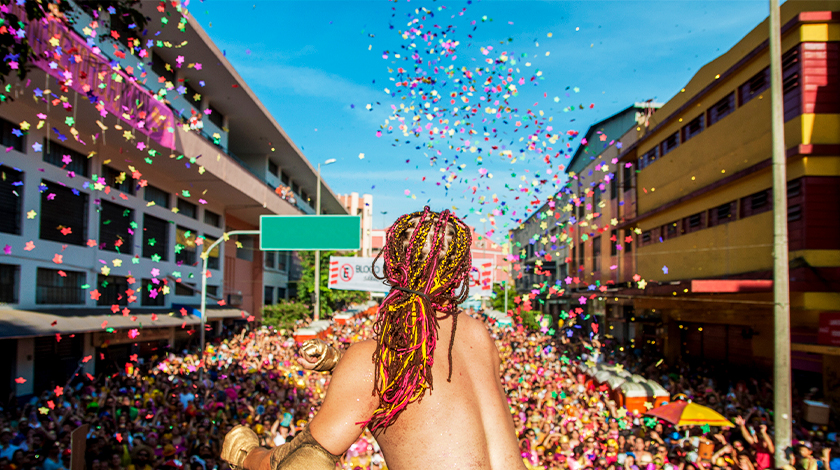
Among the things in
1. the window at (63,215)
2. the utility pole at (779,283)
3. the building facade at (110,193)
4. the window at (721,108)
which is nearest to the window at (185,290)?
the building facade at (110,193)

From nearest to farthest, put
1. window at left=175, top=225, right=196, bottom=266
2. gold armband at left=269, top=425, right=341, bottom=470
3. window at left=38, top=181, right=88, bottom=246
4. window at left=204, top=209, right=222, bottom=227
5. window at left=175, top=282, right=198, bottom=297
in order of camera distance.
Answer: gold armband at left=269, top=425, right=341, bottom=470 < window at left=38, top=181, right=88, bottom=246 < window at left=175, top=225, right=196, bottom=266 < window at left=175, top=282, right=198, bottom=297 < window at left=204, top=209, right=222, bottom=227

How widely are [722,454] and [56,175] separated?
15098 mm

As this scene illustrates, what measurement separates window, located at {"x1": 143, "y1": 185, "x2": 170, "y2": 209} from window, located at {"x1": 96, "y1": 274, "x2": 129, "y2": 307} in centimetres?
282

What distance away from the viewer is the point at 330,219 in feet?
48.3

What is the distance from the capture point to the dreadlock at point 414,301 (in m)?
1.78

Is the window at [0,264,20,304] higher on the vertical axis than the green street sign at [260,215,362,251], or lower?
lower

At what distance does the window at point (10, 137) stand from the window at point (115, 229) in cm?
350

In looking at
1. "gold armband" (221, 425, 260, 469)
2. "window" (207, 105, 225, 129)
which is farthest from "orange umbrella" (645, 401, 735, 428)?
"window" (207, 105, 225, 129)

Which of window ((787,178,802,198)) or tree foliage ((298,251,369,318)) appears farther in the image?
tree foliage ((298,251,369,318))

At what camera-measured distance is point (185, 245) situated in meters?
22.9

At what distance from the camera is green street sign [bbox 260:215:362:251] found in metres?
14.8

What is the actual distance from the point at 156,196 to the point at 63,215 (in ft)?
17.5

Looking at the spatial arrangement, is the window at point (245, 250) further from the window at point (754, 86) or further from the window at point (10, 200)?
the window at point (754, 86)

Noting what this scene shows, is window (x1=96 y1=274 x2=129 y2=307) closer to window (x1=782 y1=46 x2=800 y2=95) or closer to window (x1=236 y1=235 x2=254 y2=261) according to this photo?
window (x1=236 y1=235 x2=254 y2=261)
